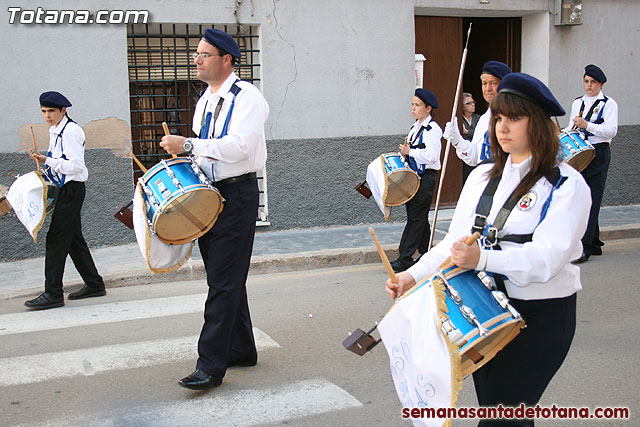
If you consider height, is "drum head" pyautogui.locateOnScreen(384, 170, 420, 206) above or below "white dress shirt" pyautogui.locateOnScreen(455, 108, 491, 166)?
below

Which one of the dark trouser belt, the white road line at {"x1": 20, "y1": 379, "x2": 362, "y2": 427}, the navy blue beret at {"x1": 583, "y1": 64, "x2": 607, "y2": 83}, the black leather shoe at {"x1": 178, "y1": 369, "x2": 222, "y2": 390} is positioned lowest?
the white road line at {"x1": 20, "y1": 379, "x2": 362, "y2": 427}

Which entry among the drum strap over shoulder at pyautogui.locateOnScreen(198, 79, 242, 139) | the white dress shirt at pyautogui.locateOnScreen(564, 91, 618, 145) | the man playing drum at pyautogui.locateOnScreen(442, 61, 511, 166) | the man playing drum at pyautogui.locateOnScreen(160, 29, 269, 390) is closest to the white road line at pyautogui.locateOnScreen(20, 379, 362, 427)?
the man playing drum at pyautogui.locateOnScreen(160, 29, 269, 390)

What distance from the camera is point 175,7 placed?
9.87 m

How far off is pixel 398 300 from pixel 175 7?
802 cm

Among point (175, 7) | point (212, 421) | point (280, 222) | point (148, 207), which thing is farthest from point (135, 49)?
point (212, 421)

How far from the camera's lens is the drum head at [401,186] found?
7.98 meters

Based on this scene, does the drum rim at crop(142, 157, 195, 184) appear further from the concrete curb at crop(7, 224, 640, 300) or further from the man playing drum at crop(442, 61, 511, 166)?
the concrete curb at crop(7, 224, 640, 300)

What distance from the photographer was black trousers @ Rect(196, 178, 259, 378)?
4.68 meters

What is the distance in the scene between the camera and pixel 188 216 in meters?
4.65

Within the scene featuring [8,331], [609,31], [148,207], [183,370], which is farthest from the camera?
[609,31]

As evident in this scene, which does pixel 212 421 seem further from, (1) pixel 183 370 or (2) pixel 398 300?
(2) pixel 398 300

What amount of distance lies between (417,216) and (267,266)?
180cm

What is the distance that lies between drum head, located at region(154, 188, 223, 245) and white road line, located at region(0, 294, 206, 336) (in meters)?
2.10

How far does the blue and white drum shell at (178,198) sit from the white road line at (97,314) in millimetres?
2192
